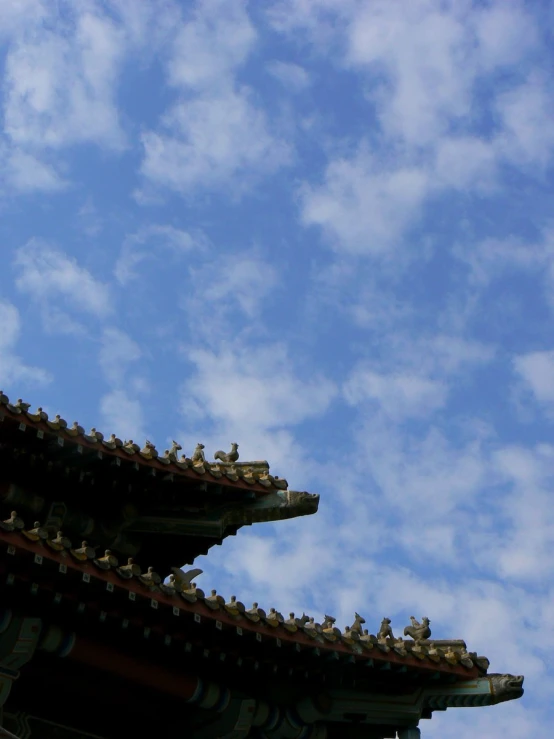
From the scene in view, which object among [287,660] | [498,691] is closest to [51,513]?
[287,660]

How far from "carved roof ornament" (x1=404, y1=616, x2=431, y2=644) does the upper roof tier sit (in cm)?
241

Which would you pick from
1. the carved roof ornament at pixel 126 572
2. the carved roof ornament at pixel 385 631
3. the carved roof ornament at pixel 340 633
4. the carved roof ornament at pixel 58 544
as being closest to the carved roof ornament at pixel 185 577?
the carved roof ornament at pixel 340 633

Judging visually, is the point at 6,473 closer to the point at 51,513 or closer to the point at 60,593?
the point at 51,513

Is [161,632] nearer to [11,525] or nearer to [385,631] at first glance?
[11,525]

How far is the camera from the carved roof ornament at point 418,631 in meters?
14.3

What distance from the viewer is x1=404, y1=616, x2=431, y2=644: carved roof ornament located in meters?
14.3

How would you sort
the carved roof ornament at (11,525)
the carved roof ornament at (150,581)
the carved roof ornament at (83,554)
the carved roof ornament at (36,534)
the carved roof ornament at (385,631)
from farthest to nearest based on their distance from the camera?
the carved roof ornament at (385,631), the carved roof ornament at (150,581), the carved roof ornament at (83,554), the carved roof ornament at (36,534), the carved roof ornament at (11,525)

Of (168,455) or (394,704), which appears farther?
(168,455)

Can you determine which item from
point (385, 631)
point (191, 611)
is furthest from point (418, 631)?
point (191, 611)

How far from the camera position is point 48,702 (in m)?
12.6

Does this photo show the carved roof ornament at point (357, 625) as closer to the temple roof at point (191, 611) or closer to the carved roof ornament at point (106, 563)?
the temple roof at point (191, 611)

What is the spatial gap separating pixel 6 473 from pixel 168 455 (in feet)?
7.46

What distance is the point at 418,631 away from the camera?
47.0 ft

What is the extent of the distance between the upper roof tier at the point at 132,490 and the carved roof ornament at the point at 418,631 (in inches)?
95.0
